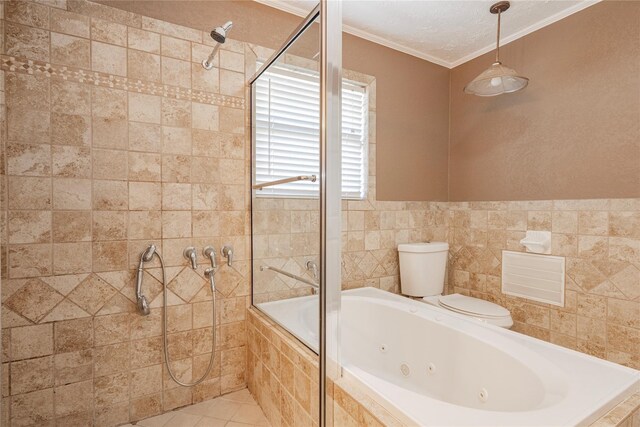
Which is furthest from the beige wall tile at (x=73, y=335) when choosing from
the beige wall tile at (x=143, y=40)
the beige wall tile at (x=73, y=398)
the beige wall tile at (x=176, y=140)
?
the beige wall tile at (x=143, y=40)

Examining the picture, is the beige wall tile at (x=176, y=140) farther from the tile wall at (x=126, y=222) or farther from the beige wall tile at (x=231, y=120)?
the beige wall tile at (x=231, y=120)

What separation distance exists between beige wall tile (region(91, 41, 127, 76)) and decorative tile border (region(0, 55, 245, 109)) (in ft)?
0.09

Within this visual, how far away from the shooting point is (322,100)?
46.0 inches

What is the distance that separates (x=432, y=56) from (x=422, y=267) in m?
1.76

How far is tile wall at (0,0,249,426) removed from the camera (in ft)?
4.60

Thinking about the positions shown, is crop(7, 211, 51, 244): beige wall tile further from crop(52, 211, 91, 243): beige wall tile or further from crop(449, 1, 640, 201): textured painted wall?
crop(449, 1, 640, 201): textured painted wall

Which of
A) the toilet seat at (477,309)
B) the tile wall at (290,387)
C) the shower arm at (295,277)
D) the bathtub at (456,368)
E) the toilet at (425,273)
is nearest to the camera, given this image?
the bathtub at (456,368)

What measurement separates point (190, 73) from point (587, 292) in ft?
8.68

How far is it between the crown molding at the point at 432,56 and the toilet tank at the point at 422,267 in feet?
5.12

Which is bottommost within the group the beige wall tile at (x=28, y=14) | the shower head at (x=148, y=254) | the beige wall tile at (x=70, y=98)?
the shower head at (x=148, y=254)

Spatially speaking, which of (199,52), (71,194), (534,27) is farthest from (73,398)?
(534,27)

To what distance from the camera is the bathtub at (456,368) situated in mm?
885

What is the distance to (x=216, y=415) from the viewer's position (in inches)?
66.7

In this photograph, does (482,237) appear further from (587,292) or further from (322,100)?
(322,100)
